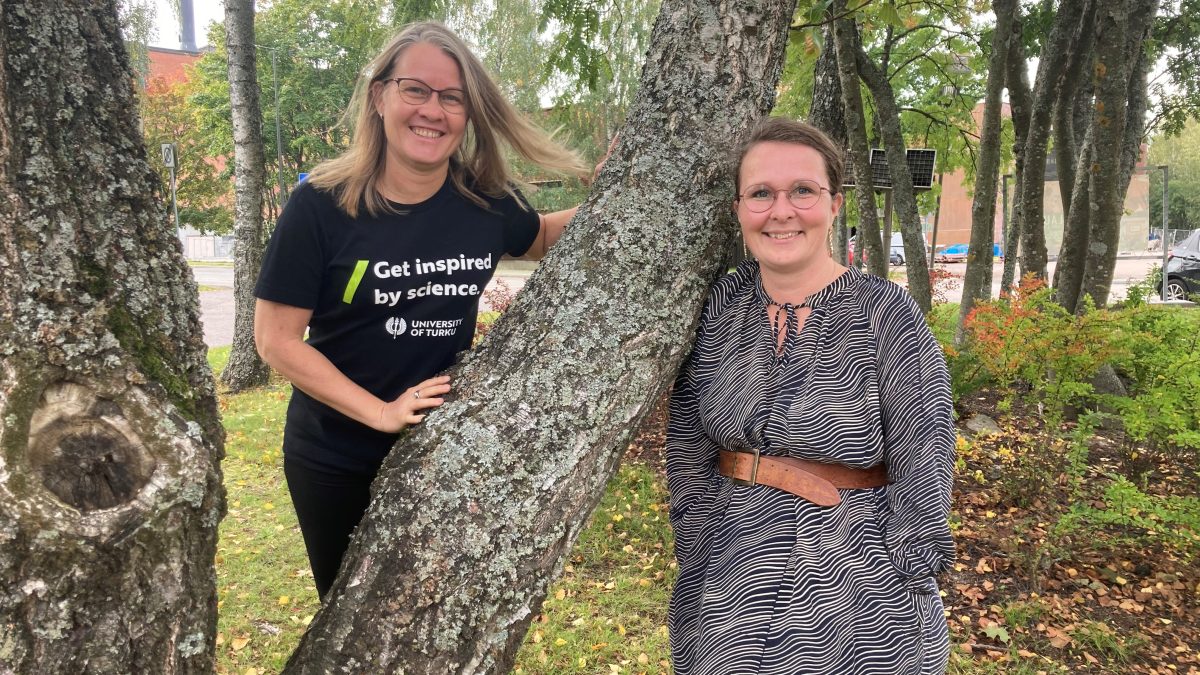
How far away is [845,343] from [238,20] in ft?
27.9

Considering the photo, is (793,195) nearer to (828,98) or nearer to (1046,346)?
(1046,346)

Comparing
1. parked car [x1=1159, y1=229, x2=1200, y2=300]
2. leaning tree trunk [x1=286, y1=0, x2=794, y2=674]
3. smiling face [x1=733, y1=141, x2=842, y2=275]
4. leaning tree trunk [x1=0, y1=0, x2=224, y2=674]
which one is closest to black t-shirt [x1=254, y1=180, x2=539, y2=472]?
leaning tree trunk [x1=286, y1=0, x2=794, y2=674]

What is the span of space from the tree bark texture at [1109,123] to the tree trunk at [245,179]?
7489mm

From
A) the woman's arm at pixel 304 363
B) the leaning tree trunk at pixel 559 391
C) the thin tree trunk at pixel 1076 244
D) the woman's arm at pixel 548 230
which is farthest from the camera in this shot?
the thin tree trunk at pixel 1076 244

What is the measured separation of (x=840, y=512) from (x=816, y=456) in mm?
136

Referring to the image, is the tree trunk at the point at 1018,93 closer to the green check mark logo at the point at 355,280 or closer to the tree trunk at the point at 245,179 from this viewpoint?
the green check mark logo at the point at 355,280

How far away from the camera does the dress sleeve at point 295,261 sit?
6.26 feet

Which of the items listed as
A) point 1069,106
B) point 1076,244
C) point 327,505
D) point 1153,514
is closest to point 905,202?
point 1076,244

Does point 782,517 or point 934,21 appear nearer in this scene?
point 782,517

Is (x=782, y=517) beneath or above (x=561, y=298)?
beneath

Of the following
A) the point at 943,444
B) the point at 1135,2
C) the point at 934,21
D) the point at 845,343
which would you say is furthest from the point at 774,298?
the point at 934,21

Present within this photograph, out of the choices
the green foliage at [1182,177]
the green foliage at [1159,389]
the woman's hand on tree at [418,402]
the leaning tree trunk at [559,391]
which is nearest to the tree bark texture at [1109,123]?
the green foliage at [1159,389]

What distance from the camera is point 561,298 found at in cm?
178

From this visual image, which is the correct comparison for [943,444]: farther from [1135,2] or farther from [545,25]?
[1135,2]
